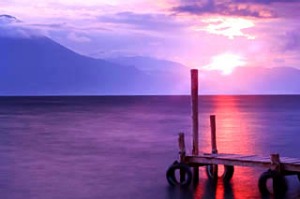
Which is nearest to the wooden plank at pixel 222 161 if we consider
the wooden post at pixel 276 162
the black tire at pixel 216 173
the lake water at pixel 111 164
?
the wooden post at pixel 276 162

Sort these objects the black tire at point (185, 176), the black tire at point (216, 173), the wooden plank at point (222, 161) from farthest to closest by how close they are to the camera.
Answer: the black tire at point (216, 173)
the black tire at point (185, 176)
the wooden plank at point (222, 161)

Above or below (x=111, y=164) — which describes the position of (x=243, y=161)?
above

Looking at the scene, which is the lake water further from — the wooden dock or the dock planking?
the dock planking

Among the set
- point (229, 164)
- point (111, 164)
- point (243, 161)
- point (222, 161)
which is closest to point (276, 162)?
point (243, 161)

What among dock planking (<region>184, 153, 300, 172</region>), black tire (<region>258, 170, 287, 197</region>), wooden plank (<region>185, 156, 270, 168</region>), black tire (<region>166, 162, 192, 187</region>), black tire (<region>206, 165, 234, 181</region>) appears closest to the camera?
dock planking (<region>184, 153, 300, 172</region>)

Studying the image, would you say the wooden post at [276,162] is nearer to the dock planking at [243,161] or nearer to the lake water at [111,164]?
the dock planking at [243,161]

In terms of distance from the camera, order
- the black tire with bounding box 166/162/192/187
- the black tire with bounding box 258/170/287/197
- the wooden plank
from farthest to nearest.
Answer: the black tire with bounding box 166/162/192/187, the wooden plank, the black tire with bounding box 258/170/287/197

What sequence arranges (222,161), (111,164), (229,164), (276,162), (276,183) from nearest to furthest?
1. (276,162)
2. (276,183)
3. (229,164)
4. (222,161)
5. (111,164)

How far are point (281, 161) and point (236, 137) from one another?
27656 mm

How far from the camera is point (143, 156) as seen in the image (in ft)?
101

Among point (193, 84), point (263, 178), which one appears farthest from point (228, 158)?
point (193, 84)

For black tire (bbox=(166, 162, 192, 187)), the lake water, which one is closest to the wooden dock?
black tire (bbox=(166, 162, 192, 187))

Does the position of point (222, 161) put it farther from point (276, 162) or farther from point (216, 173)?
point (216, 173)

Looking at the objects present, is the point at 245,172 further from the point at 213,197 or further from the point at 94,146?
the point at 94,146
